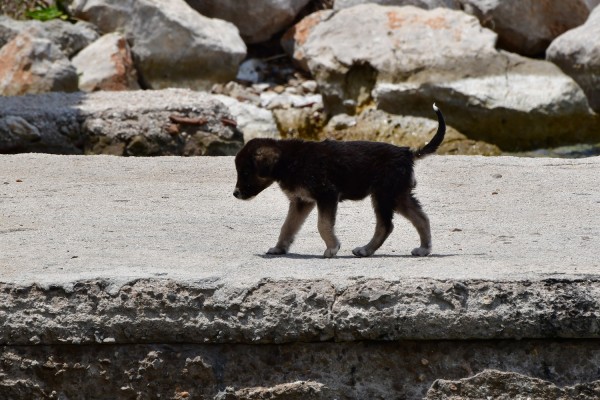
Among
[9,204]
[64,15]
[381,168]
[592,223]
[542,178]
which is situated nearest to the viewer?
[381,168]

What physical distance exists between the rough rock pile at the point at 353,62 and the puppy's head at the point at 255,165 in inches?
267

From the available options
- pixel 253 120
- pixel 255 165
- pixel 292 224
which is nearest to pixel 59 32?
pixel 253 120

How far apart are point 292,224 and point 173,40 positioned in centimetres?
858

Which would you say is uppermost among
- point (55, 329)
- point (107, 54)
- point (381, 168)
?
point (381, 168)

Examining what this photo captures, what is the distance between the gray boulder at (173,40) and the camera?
14.1m

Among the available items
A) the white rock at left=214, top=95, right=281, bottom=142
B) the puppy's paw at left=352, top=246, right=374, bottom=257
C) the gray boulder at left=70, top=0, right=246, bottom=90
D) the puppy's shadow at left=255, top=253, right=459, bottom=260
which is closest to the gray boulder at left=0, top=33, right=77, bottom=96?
the gray boulder at left=70, top=0, right=246, bottom=90

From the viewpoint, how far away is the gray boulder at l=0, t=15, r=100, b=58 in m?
14.1

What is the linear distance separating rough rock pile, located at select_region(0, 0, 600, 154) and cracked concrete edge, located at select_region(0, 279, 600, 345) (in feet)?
26.1

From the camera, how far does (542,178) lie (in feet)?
27.8

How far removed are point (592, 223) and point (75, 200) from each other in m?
3.35

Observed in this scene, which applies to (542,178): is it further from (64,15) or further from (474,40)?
(64,15)

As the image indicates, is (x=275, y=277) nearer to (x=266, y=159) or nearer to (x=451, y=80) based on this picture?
(x=266, y=159)

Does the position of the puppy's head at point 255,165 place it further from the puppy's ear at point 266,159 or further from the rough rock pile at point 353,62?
the rough rock pile at point 353,62

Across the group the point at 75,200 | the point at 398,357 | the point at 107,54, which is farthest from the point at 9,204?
the point at 107,54
